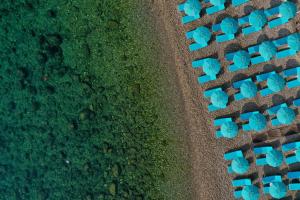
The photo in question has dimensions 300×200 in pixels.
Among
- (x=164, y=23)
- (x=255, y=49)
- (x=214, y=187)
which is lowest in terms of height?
(x=214, y=187)

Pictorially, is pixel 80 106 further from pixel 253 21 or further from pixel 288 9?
pixel 288 9

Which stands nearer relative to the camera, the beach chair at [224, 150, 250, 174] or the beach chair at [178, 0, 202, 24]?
the beach chair at [224, 150, 250, 174]

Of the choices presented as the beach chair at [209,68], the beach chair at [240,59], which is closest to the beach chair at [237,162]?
the beach chair at [209,68]

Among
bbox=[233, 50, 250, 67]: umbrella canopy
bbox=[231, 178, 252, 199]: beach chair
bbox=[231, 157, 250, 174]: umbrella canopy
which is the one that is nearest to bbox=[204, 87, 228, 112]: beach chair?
bbox=[233, 50, 250, 67]: umbrella canopy

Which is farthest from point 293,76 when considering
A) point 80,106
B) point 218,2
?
point 80,106

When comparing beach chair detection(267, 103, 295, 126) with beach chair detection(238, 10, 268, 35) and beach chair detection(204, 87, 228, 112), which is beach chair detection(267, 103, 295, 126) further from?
beach chair detection(238, 10, 268, 35)

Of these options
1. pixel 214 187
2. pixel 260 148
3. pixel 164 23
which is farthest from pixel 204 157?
pixel 164 23

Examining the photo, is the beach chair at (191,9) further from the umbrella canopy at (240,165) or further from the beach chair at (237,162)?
the umbrella canopy at (240,165)

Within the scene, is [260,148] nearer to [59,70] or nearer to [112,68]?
[112,68]
